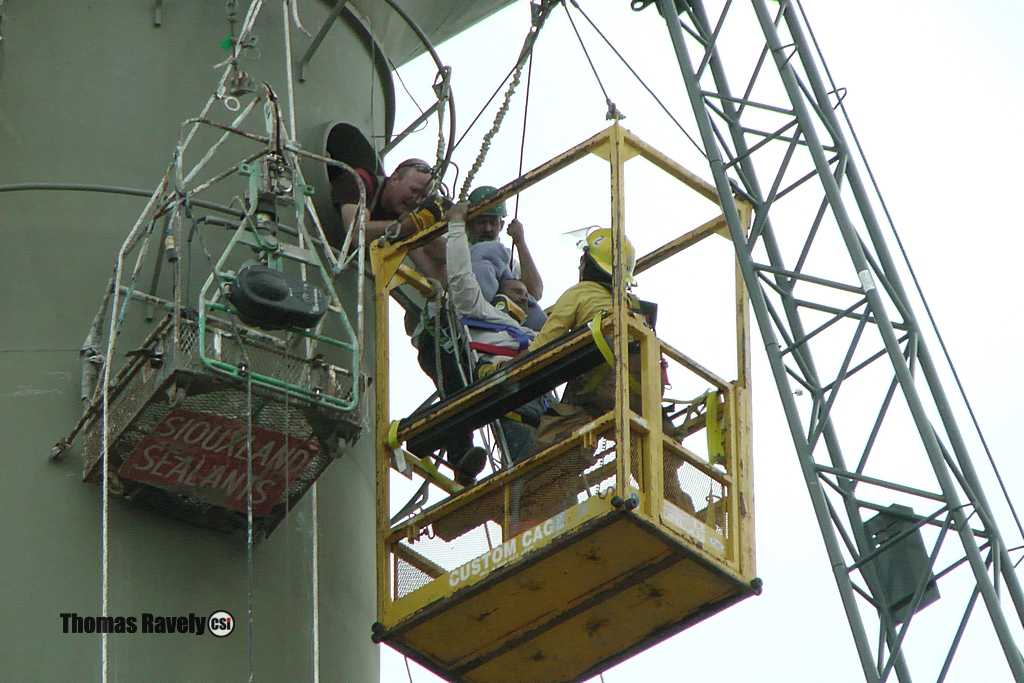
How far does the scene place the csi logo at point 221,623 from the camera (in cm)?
1478

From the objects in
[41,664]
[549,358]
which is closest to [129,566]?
[41,664]

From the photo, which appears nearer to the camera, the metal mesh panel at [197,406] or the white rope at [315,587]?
the metal mesh panel at [197,406]

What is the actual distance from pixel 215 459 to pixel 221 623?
128 centimetres

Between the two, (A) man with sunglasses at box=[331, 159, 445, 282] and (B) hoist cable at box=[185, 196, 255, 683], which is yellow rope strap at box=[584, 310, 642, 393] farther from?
(A) man with sunglasses at box=[331, 159, 445, 282]

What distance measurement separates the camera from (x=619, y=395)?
46.6 feet

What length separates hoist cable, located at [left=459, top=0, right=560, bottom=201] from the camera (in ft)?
61.0

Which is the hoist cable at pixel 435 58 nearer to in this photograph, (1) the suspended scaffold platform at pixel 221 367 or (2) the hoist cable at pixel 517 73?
(2) the hoist cable at pixel 517 73

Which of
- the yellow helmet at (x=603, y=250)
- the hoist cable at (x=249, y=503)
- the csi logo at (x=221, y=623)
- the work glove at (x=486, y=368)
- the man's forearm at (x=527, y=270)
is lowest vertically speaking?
the csi logo at (x=221, y=623)

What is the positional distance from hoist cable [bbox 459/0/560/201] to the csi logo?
5150 mm

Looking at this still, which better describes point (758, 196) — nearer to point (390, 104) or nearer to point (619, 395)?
point (390, 104)

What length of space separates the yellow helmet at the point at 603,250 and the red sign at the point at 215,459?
2.71 m

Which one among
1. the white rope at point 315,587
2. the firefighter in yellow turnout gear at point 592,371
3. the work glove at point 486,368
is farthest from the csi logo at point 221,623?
the work glove at point 486,368

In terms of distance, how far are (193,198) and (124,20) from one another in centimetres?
189

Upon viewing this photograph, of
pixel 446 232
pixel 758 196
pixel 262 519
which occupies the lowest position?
pixel 262 519
